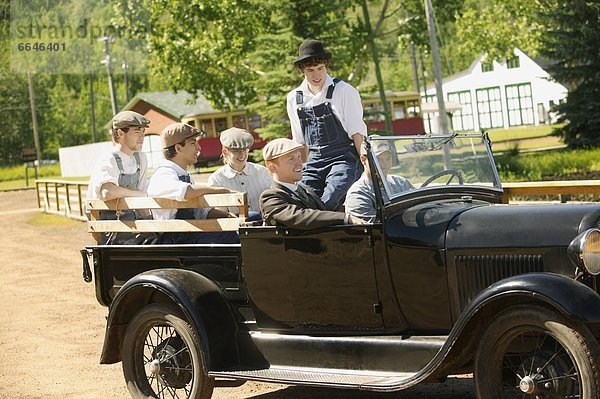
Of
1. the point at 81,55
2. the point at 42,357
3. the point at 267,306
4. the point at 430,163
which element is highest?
the point at 81,55

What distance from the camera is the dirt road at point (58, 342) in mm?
7516

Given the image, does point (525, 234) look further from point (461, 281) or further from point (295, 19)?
point (295, 19)

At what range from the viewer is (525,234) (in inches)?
219

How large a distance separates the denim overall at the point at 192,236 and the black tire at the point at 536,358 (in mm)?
1896

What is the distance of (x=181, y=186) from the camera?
689 cm

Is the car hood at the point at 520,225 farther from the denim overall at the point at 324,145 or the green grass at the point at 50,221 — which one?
the green grass at the point at 50,221

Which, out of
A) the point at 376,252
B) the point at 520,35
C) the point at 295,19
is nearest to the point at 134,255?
the point at 376,252

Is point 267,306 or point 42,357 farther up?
point 267,306

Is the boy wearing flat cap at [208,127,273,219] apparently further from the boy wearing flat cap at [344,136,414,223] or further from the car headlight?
the car headlight

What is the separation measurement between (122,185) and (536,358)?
11.2 ft

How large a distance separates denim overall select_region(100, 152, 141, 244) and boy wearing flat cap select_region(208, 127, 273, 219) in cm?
57

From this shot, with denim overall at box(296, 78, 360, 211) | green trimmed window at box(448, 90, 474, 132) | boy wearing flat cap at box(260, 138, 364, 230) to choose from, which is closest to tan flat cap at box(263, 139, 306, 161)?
boy wearing flat cap at box(260, 138, 364, 230)

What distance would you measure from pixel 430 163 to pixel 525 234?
106 centimetres

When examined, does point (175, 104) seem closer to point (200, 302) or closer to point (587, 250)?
point (200, 302)
